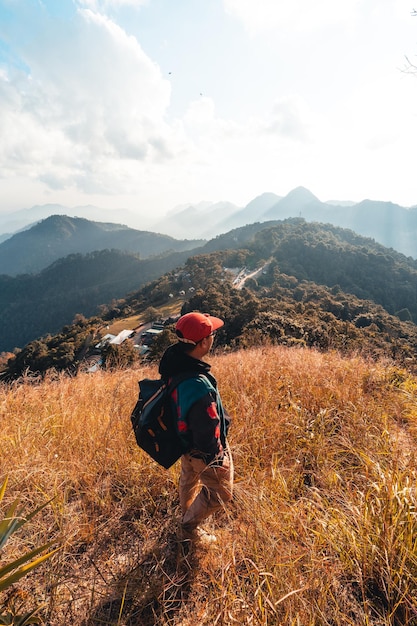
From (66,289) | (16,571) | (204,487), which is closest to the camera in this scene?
(16,571)

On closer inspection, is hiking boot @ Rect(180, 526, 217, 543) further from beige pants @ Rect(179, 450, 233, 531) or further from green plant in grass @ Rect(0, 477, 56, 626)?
green plant in grass @ Rect(0, 477, 56, 626)

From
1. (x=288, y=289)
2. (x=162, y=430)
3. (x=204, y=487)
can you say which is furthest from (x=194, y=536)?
(x=288, y=289)

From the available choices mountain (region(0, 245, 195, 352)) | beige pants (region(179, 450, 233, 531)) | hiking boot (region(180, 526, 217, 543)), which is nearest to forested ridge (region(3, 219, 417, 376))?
beige pants (region(179, 450, 233, 531))

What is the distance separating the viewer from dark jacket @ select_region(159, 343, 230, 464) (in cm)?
167

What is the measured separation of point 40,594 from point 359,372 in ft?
13.1

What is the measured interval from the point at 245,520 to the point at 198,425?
0.72m

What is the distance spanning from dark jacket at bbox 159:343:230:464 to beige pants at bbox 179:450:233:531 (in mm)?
80

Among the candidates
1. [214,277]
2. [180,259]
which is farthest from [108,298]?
[214,277]

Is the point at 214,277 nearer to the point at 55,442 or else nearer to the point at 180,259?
the point at 55,442

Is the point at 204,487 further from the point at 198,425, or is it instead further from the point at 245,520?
the point at 198,425

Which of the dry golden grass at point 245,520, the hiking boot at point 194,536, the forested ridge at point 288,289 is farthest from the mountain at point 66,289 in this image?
the hiking boot at point 194,536

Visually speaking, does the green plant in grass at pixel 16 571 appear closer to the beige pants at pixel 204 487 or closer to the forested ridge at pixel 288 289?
the beige pants at pixel 204 487

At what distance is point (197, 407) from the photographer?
5.52ft

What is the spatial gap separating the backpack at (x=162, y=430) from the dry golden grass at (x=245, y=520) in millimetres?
519
